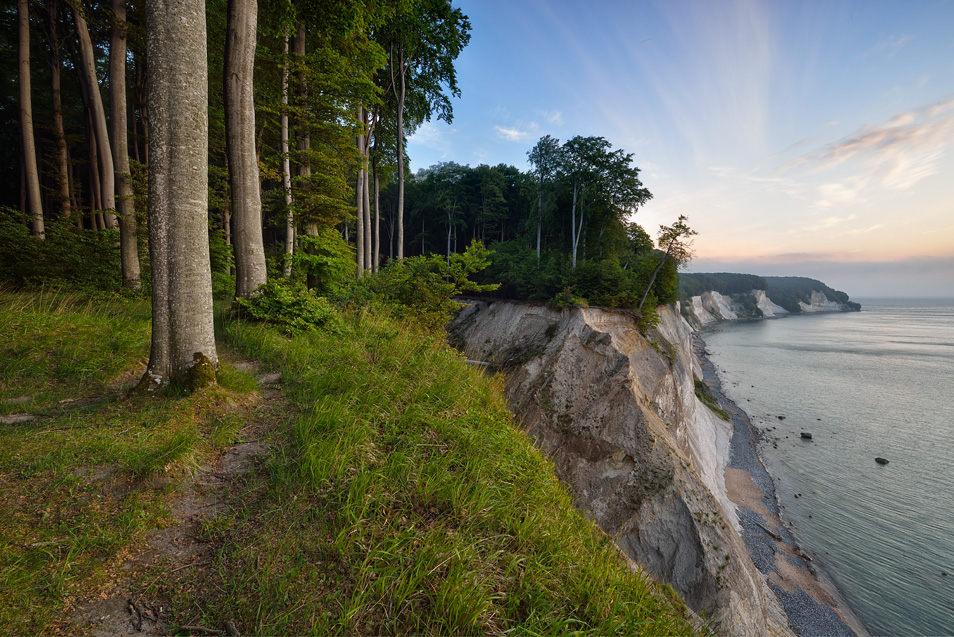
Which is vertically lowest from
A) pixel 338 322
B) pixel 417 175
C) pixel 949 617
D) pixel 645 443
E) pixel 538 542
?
pixel 949 617

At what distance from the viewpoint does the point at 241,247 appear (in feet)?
19.8

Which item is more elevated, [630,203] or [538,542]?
[630,203]

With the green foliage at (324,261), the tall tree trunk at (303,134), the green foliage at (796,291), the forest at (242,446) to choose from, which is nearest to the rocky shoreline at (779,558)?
the forest at (242,446)

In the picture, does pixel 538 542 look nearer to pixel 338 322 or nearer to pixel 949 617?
pixel 338 322

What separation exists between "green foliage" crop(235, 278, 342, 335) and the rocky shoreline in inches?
670

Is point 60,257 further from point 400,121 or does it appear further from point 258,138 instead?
point 400,121

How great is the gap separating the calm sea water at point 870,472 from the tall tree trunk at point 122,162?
84.8ft

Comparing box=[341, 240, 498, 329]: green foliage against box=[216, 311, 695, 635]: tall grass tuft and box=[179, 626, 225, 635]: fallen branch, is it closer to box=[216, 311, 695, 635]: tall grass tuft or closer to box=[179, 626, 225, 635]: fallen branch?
box=[216, 311, 695, 635]: tall grass tuft

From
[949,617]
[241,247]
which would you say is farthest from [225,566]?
[949,617]

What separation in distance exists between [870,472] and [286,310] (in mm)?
30855

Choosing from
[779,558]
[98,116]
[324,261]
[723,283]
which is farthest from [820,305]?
[98,116]

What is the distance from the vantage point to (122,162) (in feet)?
28.8

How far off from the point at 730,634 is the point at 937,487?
2117cm

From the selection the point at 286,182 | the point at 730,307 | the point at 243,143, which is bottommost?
the point at 730,307
